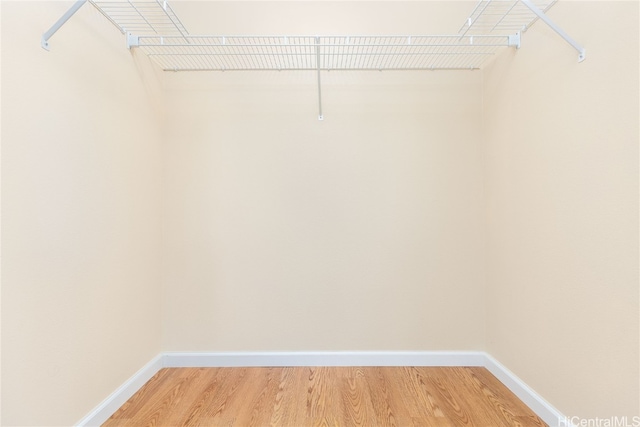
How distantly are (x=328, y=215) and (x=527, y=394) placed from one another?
51.6 inches

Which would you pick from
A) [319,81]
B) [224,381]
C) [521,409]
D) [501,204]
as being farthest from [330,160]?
[521,409]

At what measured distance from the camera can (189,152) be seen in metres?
1.99

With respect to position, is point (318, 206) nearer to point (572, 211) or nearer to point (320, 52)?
point (320, 52)

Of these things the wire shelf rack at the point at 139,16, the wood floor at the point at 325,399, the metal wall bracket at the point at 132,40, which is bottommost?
the wood floor at the point at 325,399

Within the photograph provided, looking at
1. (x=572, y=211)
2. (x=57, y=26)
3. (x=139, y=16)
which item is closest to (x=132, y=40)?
(x=139, y=16)

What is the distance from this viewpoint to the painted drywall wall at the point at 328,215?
1967 millimetres

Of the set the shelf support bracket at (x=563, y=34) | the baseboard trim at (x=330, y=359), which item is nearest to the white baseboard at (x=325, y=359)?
the baseboard trim at (x=330, y=359)

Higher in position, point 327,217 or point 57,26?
point 57,26

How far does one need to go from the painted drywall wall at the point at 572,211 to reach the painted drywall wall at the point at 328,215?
260mm

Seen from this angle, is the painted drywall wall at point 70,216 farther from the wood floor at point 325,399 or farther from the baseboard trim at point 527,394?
the baseboard trim at point 527,394

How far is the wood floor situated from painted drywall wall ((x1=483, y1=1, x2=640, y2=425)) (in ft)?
0.81

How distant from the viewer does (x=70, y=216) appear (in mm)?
1288

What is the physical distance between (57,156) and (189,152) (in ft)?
2.62

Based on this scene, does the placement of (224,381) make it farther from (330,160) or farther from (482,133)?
(482,133)
